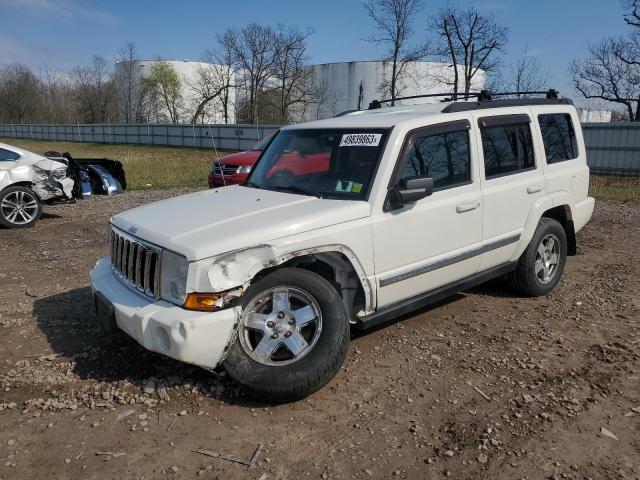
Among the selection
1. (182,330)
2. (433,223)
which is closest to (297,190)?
(433,223)

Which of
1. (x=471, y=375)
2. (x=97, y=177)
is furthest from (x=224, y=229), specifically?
(x=97, y=177)

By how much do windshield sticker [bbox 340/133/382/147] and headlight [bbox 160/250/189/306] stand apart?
1.68m

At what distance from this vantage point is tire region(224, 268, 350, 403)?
11.2 ft

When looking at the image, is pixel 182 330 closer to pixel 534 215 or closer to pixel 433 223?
pixel 433 223

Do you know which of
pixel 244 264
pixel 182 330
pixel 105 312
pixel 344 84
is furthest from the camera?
pixel 344 84

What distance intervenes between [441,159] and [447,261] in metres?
0.81

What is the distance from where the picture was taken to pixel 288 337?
352 cm

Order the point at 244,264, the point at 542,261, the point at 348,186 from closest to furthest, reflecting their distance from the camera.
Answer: the point at 244,264
the point at 348,186
the point at 542,261

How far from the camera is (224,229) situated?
3.43 meters

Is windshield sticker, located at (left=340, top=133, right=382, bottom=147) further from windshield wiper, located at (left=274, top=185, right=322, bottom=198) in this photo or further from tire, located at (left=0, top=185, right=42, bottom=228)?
tire, located at (left=0, top=185, right=42, bottom=228)

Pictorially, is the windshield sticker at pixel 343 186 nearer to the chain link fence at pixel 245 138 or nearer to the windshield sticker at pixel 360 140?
the windshield sticker at pixel 360 140

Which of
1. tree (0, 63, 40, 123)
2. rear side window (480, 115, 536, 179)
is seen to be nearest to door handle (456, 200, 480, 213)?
rear side window (480, 115, 536, 179)

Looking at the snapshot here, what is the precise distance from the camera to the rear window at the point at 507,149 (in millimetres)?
4676

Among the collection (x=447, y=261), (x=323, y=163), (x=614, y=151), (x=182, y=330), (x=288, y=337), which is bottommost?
(x=288, y=337)
